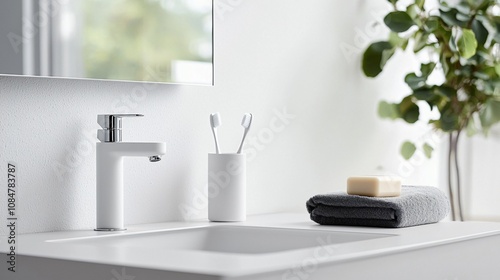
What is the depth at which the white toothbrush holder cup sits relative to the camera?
5.38ft

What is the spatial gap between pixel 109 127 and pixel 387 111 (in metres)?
1.01

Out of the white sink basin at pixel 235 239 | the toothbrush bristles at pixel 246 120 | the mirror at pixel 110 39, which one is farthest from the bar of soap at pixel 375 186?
the mirror at pixel 110 39

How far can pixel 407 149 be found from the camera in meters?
2.33

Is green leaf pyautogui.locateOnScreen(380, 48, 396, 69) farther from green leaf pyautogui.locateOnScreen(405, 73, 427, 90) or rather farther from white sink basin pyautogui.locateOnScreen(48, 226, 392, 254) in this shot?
white sink basin pyautogui.locateOnScreen(48, 226, 392, 254)

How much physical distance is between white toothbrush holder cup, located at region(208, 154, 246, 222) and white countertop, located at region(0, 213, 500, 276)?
1.6 inches

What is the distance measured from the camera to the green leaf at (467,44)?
7.15 feet

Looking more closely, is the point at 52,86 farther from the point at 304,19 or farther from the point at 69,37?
the point at 304,19

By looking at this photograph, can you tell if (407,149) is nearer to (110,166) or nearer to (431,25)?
(431,25)

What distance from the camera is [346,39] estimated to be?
2.17 meters

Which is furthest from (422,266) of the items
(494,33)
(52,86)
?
(494,33)

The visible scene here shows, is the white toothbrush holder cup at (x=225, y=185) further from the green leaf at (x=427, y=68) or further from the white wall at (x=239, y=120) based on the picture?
the green leaf at (x=427, y=68)

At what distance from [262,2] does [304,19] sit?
16cm

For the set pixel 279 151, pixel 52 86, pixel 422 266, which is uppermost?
pixel 52 86

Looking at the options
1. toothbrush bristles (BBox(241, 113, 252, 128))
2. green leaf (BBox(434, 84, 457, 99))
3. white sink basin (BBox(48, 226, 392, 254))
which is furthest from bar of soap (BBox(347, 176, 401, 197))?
green leaf (BBox(434, 84, 457, 99))
